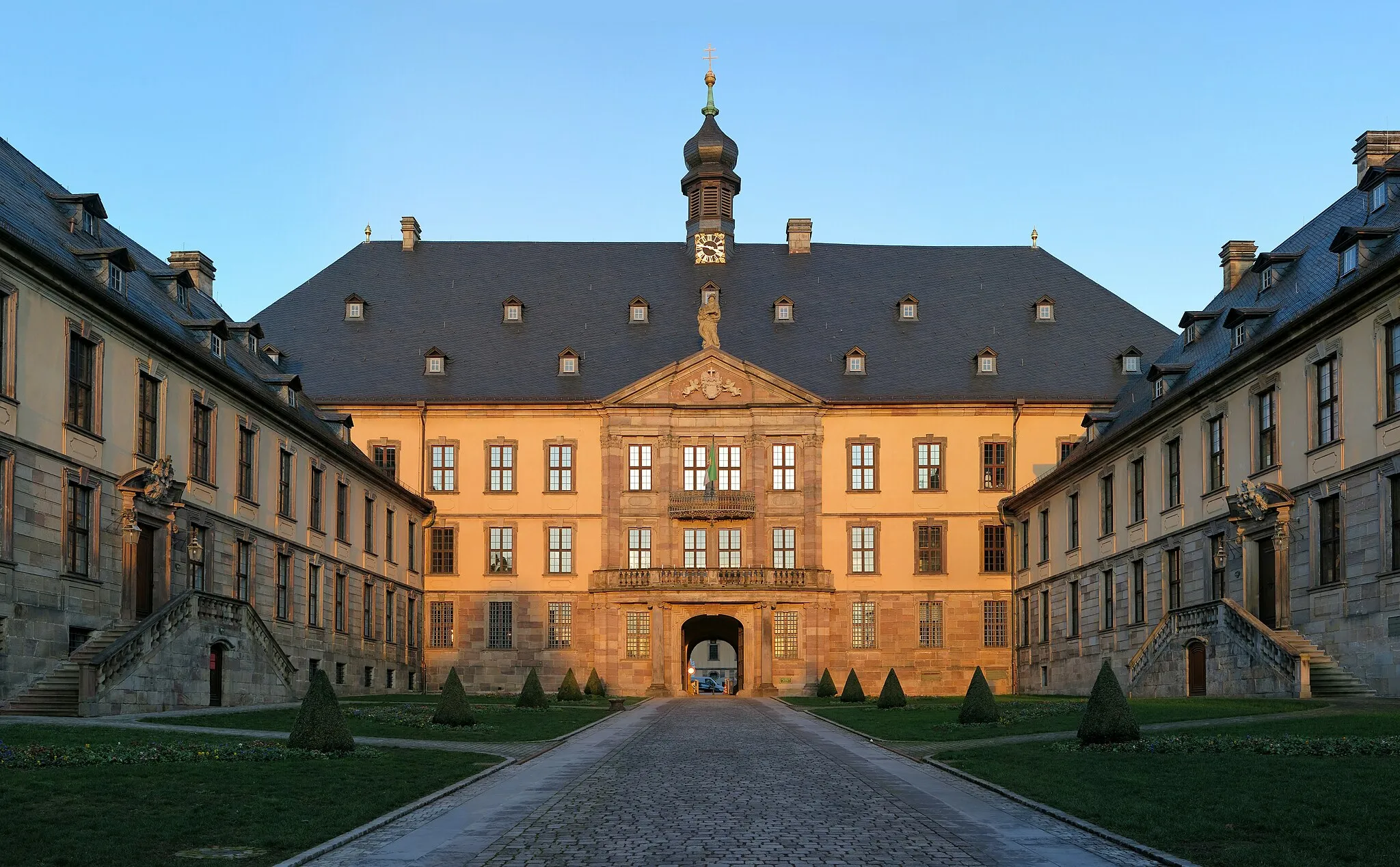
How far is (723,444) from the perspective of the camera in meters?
68.0

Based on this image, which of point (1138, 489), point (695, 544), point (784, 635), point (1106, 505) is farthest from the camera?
point (695, 544)

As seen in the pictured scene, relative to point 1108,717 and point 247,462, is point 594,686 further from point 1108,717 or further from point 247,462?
point 1108,717

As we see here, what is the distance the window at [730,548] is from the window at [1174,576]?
2442 cm

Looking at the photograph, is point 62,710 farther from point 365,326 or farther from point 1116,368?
point 1116,368

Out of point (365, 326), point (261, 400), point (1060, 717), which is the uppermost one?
point (365, 326)

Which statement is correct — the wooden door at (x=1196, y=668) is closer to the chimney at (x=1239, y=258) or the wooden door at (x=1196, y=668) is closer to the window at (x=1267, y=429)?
the window at (x=1267, y=429)

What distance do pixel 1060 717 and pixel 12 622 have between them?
23.6 metres

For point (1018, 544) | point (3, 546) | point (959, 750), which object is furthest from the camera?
point (1018, 544)

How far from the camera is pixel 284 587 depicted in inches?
1946

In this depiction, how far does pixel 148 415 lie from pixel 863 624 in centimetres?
3741

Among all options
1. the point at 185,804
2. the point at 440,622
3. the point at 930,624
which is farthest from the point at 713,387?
the point at 185,804

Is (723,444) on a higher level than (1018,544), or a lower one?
higher

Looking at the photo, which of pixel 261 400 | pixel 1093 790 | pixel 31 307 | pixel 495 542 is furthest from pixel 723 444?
pixel 1093 790

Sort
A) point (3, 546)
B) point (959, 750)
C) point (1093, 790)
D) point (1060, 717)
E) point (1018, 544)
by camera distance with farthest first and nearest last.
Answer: point (1018, 544) → point (1060, 717) → point (3, 546) → point (959, 750) → point (1093, 790)
